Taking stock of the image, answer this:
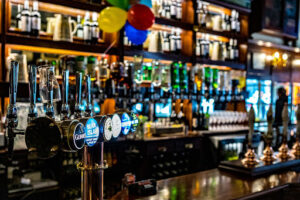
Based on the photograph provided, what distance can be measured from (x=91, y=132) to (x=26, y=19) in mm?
2733

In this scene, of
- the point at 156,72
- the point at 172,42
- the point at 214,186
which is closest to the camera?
the point at 214,186

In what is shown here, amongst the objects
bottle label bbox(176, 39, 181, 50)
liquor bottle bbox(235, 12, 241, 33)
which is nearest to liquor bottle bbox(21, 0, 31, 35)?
bottle label bbox(176, 39, 181, 50)

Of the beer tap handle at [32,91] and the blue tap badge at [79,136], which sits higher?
the beer tap handle at [32,91]

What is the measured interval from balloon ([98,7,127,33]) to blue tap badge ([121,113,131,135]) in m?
2.16

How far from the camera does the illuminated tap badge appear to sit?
1.07 meters

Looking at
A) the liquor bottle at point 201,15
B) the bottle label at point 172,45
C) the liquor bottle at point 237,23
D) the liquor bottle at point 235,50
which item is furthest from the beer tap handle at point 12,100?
the liquor bottle at point 237,23

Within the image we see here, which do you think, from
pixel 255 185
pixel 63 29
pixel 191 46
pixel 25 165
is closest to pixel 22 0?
pixel 63 29

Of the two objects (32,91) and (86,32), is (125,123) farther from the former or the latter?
(86,32)

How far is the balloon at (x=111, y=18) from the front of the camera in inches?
126

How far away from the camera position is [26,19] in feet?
11.0

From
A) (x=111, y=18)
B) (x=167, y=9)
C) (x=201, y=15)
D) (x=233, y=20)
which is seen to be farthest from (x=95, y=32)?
(x=233, y=20)

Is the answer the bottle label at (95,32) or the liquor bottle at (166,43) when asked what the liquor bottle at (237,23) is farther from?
the bottle label at (95,32)

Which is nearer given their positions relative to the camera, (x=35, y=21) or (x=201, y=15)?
(x=35, y=21)

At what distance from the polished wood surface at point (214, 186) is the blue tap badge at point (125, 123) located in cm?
61
